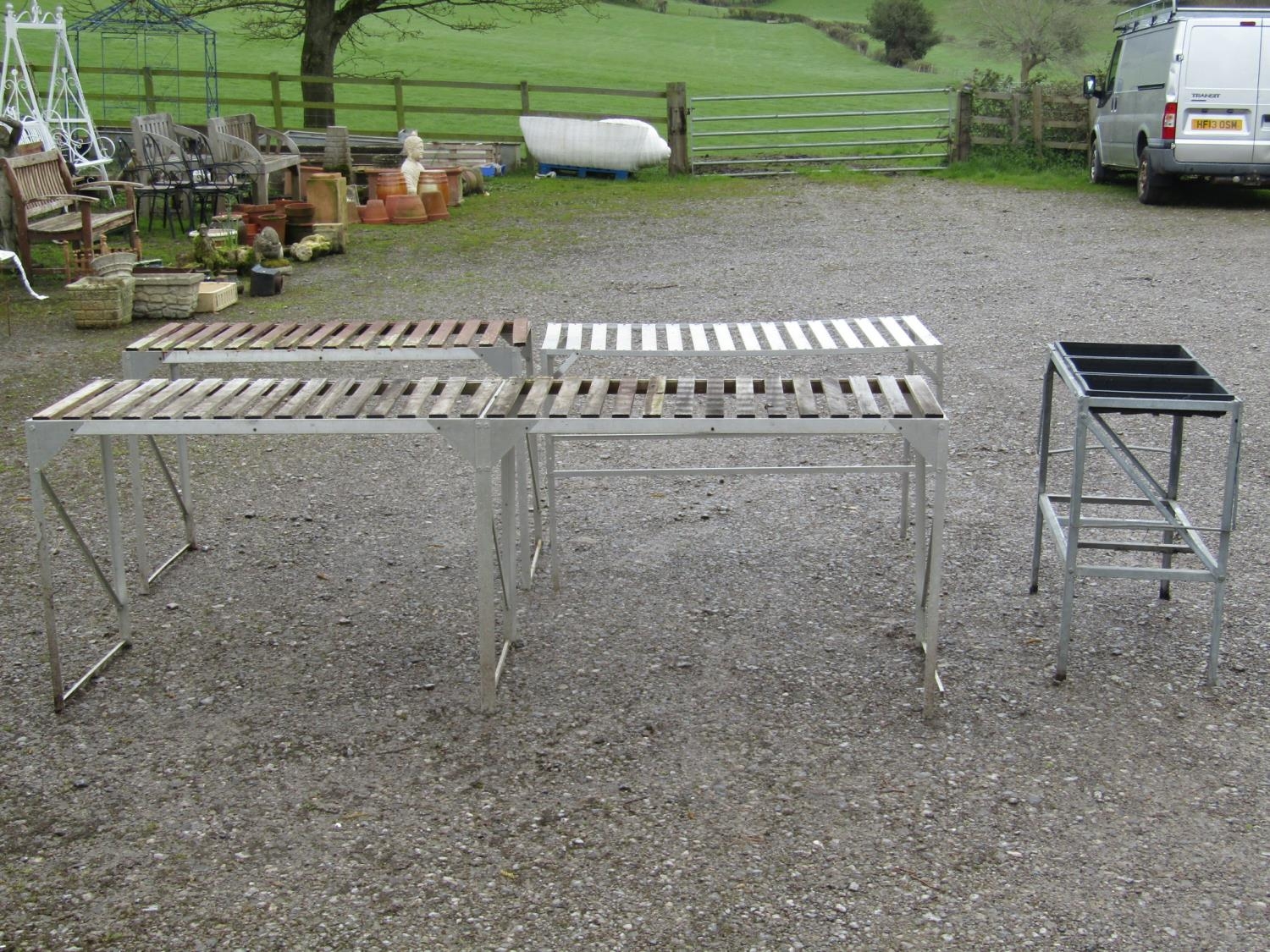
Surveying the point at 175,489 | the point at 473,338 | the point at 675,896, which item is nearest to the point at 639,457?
the point at 473,338

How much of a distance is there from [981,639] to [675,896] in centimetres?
191

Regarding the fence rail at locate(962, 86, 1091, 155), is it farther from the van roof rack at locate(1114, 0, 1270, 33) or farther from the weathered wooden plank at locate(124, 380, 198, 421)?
the weathered wooden plank at locate(124, 380, 198, 421)

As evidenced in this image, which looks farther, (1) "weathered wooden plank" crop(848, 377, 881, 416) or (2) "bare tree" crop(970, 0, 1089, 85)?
(2) "bare tree" crop(970, 0, 1089, 85)

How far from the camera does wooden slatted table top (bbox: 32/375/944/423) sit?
4.18m

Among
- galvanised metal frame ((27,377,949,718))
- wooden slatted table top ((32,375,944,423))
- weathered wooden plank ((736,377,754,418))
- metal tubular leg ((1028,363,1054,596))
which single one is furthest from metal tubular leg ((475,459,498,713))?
metal tubular leg ((1028,363,1054,596))

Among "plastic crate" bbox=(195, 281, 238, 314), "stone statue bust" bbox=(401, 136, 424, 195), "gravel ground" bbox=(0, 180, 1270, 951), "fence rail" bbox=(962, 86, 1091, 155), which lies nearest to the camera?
"gravel ground" bbox=(0, 180, 1270, 951)

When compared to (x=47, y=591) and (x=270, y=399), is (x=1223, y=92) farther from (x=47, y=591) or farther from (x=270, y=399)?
(x=47, y=591)

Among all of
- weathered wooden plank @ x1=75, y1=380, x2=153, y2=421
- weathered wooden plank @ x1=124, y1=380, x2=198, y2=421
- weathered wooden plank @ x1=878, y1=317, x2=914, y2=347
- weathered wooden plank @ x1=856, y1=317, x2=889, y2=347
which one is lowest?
weathered wooden plank @ x1=75, y1=380, x2=153, y2=421

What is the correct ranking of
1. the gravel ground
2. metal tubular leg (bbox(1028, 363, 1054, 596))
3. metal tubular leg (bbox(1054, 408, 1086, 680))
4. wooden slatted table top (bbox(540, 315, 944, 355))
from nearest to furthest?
the gravel ground < metal tubular leg (bbox(1054, 408, 1086, 680)) < metal tubular leg (bbox(1028, 363, 1054, 596)) < wooden slatted table top (bbox(540, 315, 944, 355))

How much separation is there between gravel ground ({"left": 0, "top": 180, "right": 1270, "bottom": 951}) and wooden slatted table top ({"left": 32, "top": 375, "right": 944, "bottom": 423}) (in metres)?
0.94

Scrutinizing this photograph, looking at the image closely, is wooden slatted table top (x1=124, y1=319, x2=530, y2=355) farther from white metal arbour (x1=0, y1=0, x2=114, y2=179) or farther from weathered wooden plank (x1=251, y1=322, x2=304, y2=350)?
white metal arbour (x1=0, y1=0, x2=114, y2=179)

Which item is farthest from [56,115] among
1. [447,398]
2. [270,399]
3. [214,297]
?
[447,398]

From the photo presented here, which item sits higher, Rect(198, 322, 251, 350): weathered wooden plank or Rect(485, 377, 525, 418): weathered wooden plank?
Rect(198, 322, 251, 350): weathered wooden plank

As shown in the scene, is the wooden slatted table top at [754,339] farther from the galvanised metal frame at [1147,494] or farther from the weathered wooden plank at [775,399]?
the galvanised metal frame at [1147,494]
